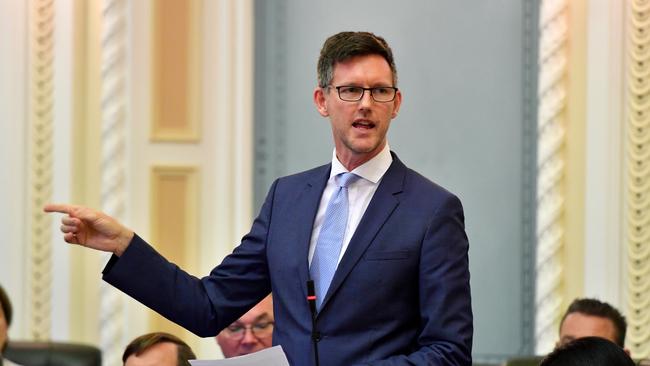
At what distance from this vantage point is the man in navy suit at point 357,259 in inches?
103

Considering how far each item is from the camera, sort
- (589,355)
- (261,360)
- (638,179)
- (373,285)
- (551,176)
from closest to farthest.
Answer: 1. (589,355)
2. (261,360)
3. (373,285)
4. (638,179)
5. (551,176)

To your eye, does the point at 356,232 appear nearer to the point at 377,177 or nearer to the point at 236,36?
the point at 377,177

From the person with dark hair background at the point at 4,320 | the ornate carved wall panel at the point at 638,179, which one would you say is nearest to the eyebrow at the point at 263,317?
the person with dark hair background at the point at 4,320

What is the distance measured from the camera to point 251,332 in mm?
4684

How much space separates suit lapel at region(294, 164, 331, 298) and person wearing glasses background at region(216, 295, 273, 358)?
6.18ft

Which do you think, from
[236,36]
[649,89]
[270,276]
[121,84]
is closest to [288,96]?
[236,36]

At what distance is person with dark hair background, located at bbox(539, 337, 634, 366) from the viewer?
2.38 m

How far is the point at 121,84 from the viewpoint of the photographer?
19.7 feet

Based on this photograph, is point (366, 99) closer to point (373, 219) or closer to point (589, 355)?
point (373, 219)

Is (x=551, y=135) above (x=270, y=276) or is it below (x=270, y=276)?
above

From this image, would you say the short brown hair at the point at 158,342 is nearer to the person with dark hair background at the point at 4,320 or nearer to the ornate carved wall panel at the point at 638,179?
the person with dark hair background at the point at 4,320

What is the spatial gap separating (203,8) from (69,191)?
1019 millimetres

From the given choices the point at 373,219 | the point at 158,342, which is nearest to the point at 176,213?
the point at 158,342

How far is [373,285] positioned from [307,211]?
0.25 m
